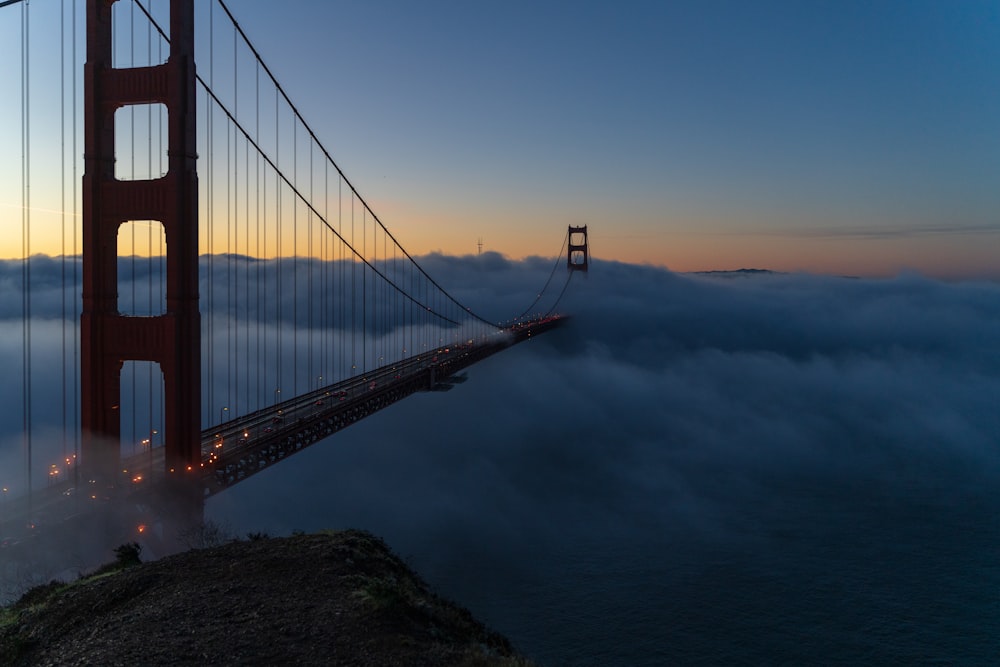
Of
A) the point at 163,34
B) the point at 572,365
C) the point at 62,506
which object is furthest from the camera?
the point at 572,365

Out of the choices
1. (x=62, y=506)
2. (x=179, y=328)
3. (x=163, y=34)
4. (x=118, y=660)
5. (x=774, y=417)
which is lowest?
(x=774, y=417)

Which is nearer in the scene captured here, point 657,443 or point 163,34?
point 163,34

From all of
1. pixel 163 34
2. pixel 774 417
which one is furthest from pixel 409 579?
pixel 774 417

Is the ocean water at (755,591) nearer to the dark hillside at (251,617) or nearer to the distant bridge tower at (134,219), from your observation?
the distant bridge tower at (134,219)

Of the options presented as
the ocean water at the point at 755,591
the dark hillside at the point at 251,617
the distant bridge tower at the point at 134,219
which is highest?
the distant bridge tower at the point at 134,219

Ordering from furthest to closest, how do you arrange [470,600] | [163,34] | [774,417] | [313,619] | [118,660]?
[774,417], [470,600], [163,34], [313,619], [118,660]

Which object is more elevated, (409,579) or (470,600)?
(409,579)

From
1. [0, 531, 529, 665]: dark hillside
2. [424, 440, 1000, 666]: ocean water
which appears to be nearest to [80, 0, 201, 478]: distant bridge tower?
[0, 531, 529, 665]: dark hillside

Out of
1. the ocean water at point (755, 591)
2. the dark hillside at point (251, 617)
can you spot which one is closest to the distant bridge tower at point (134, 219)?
the dark hillside at point (251, 617)

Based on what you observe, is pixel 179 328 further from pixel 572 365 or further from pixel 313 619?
pixel 572 365
